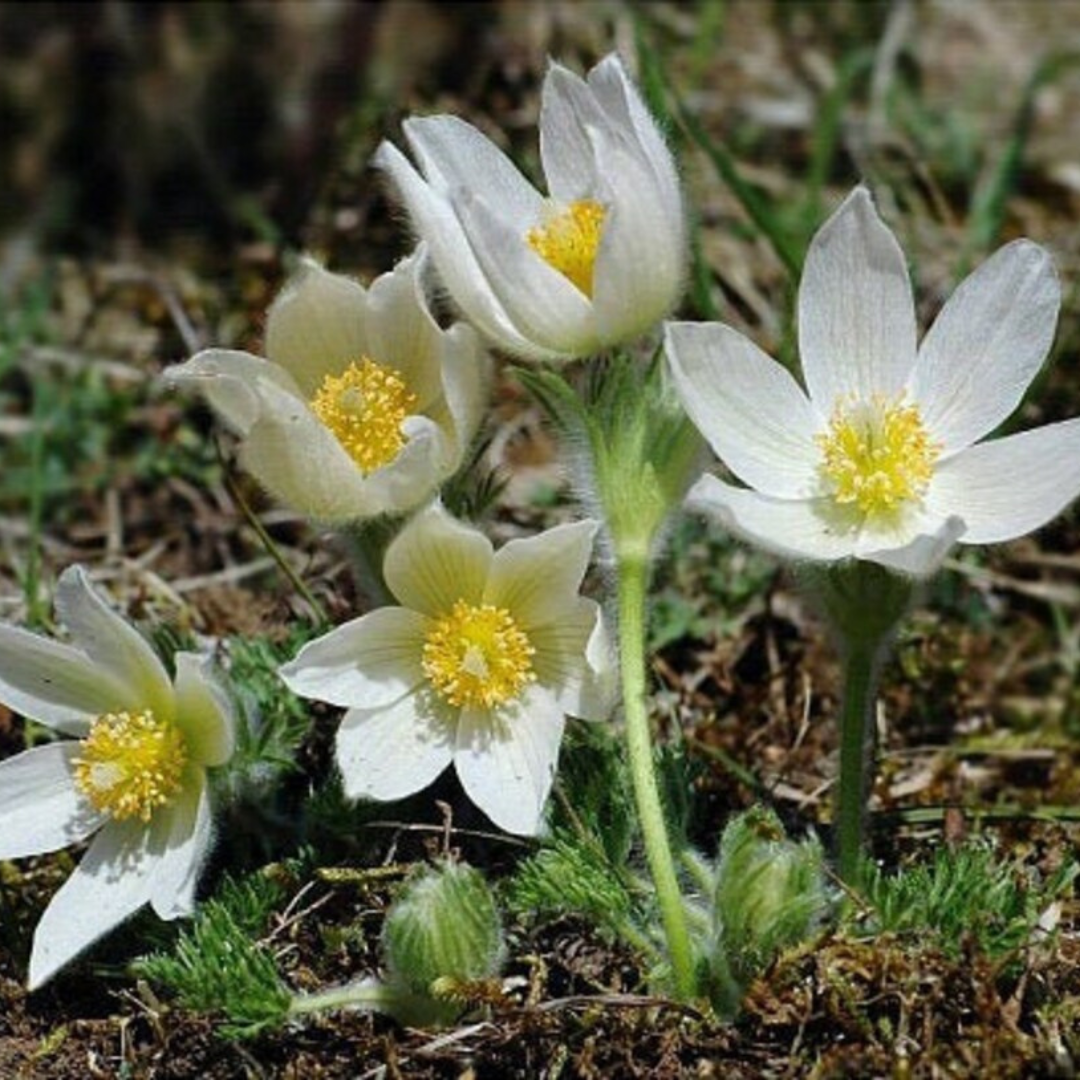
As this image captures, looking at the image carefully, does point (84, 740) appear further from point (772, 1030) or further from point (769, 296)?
point (769, 296)

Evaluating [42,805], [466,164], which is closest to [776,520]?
[466,164]

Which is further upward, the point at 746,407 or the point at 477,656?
the point at 746,407

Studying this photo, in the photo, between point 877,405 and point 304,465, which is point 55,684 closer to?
point 304,465

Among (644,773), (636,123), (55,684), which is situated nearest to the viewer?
(644,773)

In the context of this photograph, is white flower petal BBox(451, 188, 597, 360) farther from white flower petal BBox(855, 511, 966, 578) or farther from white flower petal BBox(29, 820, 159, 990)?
white flower petal BBox(29, 820, 159, 990)

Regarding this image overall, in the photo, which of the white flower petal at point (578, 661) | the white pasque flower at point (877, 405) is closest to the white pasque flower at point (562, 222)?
the white pasque flower at point (877, 405)

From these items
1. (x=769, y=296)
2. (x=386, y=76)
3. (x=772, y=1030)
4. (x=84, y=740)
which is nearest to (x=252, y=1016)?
(x=84, y=740)

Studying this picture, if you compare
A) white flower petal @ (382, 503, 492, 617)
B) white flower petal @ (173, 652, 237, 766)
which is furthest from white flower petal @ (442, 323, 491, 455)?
white flower petal @ (173, 652, 237, 766)
